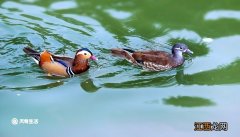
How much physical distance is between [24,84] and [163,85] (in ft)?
6.53

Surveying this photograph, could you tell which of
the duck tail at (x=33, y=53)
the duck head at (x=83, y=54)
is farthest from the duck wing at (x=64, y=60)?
the duck tail at (x=33, y=53)

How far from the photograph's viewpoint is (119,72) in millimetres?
7711

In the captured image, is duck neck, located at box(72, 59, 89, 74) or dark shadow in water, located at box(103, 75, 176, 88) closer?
dark shadow in water, located at box(103, 75, 176, 88)

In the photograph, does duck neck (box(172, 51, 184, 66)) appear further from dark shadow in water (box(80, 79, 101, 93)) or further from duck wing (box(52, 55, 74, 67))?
duck wing (box(52, 55, 74, 67))

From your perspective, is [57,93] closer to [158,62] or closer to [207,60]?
[158,62]

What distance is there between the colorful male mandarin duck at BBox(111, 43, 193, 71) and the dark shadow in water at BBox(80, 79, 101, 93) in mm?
842

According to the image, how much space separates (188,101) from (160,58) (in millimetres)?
1208

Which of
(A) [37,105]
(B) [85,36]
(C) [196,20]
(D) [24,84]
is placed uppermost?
(C) [196,20]

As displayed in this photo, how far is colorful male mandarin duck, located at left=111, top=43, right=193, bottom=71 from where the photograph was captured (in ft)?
25.4

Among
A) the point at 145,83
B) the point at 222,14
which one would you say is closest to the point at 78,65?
the point at 145,83

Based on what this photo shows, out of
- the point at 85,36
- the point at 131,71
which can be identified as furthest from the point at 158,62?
the point at 85,36

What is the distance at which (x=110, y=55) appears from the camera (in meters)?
8.19

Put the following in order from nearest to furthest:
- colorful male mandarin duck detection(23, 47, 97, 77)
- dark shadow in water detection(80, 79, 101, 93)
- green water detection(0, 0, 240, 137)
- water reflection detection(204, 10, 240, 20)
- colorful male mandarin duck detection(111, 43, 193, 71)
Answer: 1. green water detection(0, 0, 240, 137)
2. dark shadow in water detection(80, 79, 101, 93)
3. colorful male mandarin duck detection(23, 47, 97, 77)
4. colorful male mandarin duck detection(111, 43, 193, 71)
5. water reflection detection(204, 10, 240, 20)

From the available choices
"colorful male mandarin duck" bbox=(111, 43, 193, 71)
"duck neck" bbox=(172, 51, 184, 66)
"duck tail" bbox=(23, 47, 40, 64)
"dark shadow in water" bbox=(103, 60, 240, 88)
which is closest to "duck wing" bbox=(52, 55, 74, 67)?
"duck tail" bbox=(23, 47, 40, 64)
